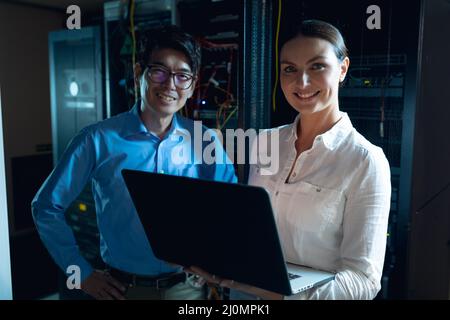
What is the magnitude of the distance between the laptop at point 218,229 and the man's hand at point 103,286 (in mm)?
308

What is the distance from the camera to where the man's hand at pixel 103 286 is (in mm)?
1147

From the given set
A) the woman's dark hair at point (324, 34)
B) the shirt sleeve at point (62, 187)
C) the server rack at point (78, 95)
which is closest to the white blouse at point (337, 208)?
the woman's dark hair at point (324, 34)

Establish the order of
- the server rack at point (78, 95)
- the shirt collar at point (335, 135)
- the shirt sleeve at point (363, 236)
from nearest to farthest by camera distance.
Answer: the shirt sleeve at point (363, 236) → the shirt collar at point (335, 135) → the server rack at point (78, 95)

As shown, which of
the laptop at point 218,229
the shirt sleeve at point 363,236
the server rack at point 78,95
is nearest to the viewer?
the laptop at point 218,229

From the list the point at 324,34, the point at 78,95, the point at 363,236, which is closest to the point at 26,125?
the point at 78,95

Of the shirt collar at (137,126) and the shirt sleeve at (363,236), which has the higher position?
the shirt collar at (137,126)

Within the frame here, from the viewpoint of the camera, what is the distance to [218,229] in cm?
77

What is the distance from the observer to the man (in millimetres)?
1126

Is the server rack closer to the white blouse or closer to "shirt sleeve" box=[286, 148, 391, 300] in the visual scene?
the white blouse

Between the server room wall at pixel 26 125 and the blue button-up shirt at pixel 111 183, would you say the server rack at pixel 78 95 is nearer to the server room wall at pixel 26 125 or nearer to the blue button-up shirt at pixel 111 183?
the server room wall at pixel 26 125

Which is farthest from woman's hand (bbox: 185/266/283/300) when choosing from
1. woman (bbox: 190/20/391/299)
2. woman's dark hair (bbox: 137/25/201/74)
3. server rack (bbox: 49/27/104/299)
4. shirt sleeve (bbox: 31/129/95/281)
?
server rack (bbox: 49/27/104/299)

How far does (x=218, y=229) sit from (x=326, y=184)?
0.27 metres
